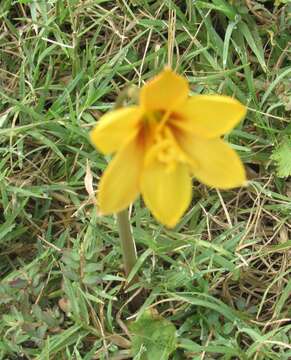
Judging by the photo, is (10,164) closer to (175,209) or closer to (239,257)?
(239,257)

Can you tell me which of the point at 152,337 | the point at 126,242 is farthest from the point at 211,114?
the point at 152,337

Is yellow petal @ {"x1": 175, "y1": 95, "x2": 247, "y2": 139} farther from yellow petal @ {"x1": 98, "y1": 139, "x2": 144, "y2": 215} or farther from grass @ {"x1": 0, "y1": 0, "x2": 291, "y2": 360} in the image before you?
grass @ {"x1": 0, "y1": 0, "x2": 291, "y2": 360}

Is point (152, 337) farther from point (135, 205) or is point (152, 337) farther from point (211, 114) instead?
point (211, 114)

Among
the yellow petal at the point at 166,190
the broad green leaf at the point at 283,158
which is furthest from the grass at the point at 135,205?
the yellow petal at the point at 166,190

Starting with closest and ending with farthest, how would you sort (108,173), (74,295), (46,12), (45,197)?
(108,173) < (74,295) < (45,197) < (46,12)

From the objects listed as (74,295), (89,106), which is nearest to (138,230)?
(74,295)
